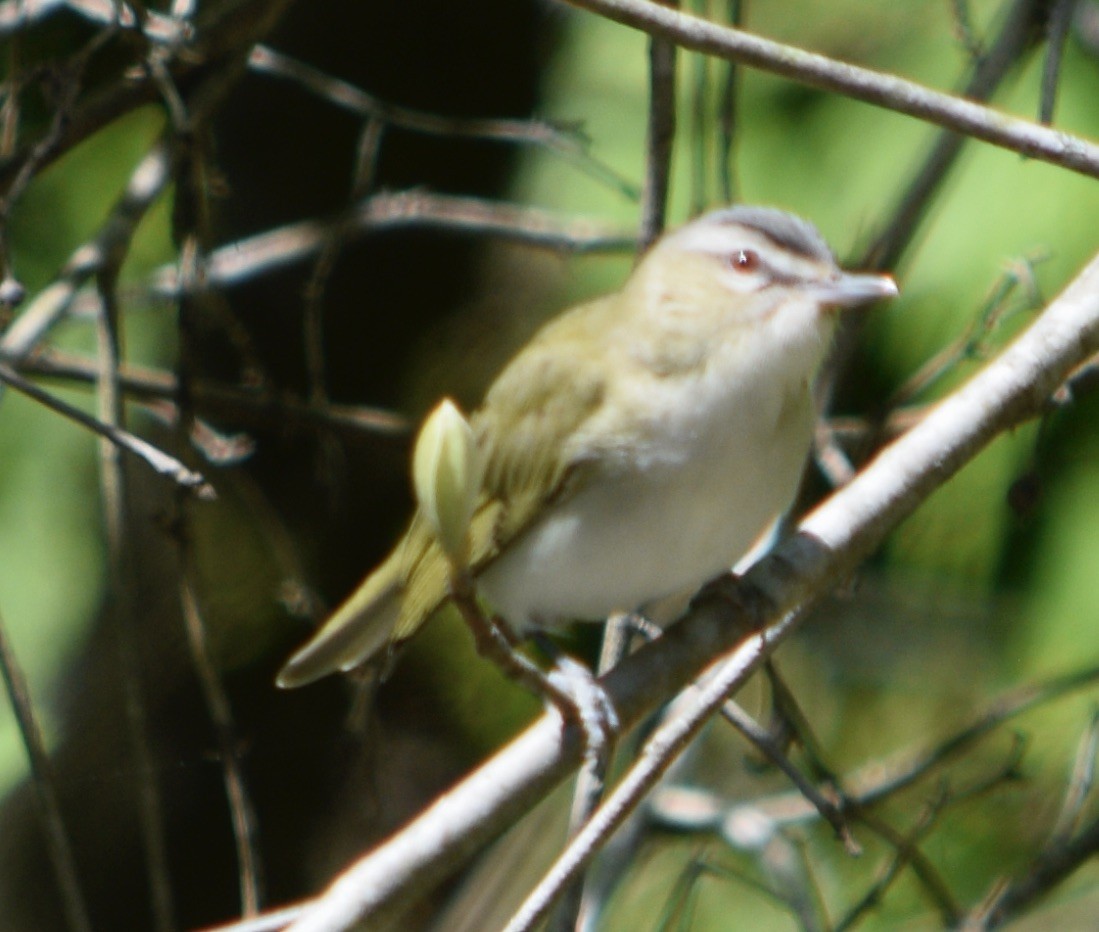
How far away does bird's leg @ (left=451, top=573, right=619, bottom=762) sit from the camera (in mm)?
1308

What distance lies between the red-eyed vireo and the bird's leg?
0.37 m

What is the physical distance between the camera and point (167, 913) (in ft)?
7.29

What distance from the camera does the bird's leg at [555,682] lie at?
131 cm

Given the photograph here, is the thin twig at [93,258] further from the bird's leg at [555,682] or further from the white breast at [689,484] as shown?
the bird's leg at [555,682]

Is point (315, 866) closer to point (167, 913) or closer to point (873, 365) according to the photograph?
point (167, 913)

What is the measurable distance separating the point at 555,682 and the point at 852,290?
1.00m

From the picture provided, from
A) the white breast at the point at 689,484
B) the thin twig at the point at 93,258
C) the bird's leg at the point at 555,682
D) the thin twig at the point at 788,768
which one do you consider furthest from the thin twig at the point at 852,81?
the thin twig at the point at 93,258

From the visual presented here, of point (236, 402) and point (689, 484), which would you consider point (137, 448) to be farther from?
point (236, 402)

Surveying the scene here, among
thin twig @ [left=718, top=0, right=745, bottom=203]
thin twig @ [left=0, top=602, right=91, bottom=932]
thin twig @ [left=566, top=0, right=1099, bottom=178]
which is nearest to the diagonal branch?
thin twig @ [left=566, top=0, right=1099, bottom=178]

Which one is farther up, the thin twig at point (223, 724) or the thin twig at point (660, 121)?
the thin twig at point (660, 121)

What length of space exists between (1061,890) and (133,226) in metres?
2.25

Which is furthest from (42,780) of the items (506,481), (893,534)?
(893,534)

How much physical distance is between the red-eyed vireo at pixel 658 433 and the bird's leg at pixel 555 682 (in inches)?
14.7

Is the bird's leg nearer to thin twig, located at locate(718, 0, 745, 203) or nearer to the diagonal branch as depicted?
the diagonal branch
